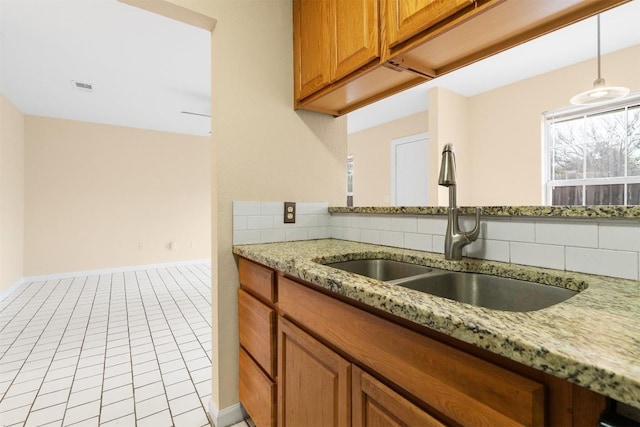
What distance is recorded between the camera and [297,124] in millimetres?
1760

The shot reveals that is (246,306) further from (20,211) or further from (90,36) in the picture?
(20,211)

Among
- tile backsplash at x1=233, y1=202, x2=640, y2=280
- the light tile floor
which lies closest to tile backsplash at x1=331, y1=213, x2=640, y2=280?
tile backsplash at x1=233, y1=202, x2=640, y2=280

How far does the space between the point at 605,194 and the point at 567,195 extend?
1.08 feet

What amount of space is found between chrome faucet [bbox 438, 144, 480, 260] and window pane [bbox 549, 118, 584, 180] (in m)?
3.26

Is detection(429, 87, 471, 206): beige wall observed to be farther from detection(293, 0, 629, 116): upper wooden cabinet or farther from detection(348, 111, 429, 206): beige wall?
detection(293, 0, 629, 116): upper wooden cabinet

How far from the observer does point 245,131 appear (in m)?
1.57

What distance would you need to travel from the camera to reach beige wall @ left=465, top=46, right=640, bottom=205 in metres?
3.17

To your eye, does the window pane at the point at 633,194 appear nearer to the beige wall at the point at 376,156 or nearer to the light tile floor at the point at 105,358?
the beige wall at the point at 376,156

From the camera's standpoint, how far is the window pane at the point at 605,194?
3059 mm

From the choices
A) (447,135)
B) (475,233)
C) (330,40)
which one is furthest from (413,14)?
(447,135)

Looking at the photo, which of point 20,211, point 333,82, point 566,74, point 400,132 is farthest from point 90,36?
point 566,74

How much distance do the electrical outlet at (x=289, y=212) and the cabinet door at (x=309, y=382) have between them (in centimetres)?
69

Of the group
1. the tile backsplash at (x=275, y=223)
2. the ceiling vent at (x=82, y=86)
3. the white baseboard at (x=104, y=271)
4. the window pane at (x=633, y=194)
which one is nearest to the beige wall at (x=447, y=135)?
the window pane at (x=633, y=194)

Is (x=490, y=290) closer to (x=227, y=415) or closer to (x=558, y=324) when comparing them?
(x=558, y=324)
